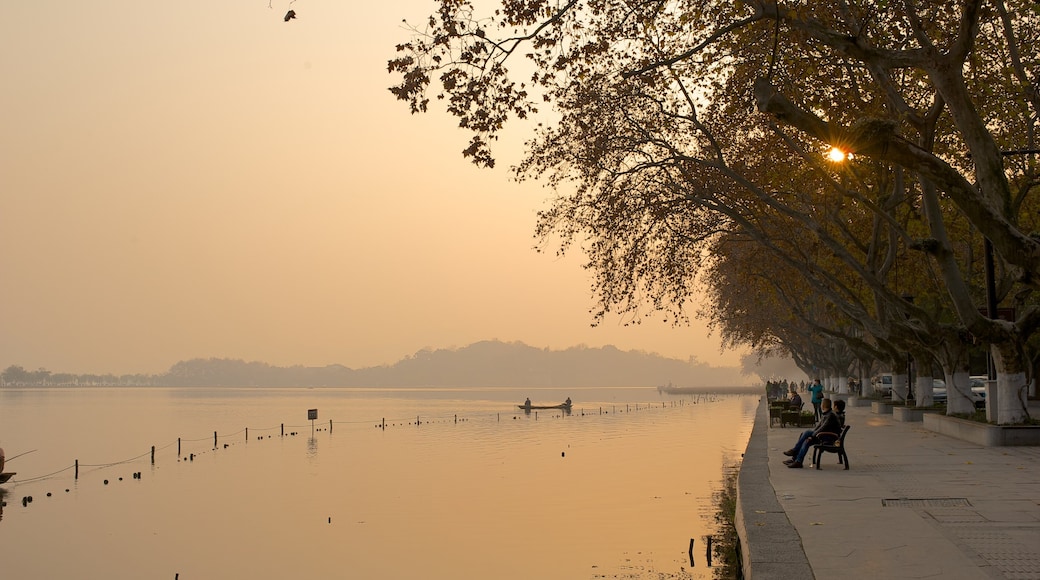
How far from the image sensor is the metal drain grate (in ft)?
42.4

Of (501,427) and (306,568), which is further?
(501,427)

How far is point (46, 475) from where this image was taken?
153ft

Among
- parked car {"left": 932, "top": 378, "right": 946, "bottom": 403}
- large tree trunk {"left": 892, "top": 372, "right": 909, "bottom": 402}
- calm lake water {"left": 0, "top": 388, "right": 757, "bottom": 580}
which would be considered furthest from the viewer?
parked car {"left": 932, "top": 378, "right": 946, "bottom": 403}

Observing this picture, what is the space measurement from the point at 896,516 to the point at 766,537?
8.10ft

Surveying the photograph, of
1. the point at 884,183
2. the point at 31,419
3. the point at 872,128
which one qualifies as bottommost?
the point at 31,419

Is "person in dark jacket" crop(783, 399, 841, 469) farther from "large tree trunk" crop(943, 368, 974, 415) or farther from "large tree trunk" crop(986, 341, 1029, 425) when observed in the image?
"large tree trunk" crop(943, 368, 974, 415)

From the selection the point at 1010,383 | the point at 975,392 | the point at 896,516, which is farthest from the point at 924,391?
the point at 896,516

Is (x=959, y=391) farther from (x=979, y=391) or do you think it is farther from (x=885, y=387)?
(x=885, y=387)

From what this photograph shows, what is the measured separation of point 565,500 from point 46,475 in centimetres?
3045

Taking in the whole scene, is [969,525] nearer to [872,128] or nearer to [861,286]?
[872,128]

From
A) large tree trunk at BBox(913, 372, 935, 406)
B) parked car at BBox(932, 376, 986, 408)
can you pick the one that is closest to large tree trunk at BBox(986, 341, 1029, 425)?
large tree trunk at BBox(913, 372, 935, 406)

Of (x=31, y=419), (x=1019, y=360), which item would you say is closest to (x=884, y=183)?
(x=1019, y=360)

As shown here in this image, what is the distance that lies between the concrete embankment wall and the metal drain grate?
1560mm

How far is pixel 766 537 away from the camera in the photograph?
1053cm
